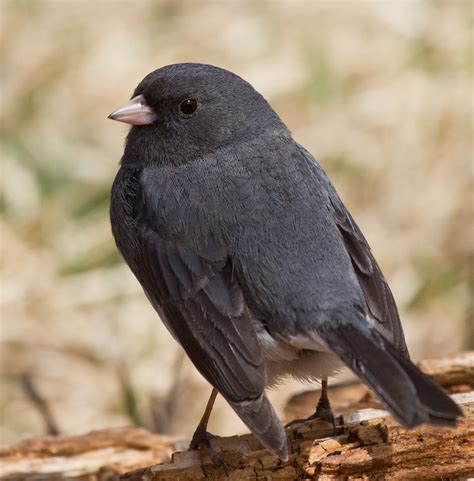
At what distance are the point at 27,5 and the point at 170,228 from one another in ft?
13.4

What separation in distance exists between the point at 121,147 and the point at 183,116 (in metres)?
2.34

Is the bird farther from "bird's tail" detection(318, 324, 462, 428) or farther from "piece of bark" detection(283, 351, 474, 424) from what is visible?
"piece of bark" detection(283, 351, 474, 424)

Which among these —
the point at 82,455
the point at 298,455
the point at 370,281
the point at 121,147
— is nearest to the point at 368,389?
the point at 370,281

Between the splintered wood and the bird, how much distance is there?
0.42 ft

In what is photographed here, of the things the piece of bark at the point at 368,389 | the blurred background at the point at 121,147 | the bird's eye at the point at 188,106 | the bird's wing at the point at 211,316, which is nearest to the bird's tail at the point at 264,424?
the bird's wing at the point at 211,316

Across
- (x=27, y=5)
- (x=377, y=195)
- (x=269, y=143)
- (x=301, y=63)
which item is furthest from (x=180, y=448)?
(x=27, y=5)

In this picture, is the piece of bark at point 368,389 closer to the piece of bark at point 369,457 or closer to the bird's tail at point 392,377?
the piece of bark at point 369,457

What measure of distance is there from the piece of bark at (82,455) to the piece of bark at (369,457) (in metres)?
0.61

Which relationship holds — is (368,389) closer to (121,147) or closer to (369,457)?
(369,457)

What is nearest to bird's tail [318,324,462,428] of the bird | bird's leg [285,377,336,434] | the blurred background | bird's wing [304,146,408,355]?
the bird

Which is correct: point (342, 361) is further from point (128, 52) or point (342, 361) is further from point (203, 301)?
point (128, 52)

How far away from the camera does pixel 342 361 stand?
120 inches

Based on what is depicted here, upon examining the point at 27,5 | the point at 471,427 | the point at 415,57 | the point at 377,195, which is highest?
the point at 27,5

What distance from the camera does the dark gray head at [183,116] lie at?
3.86 m
